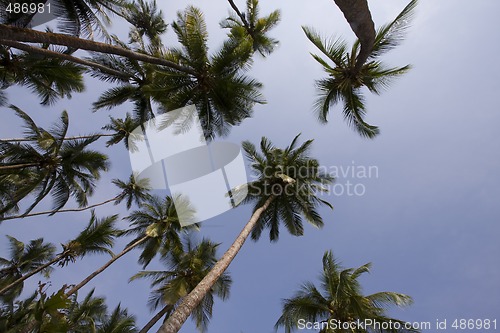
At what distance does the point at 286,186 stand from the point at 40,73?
12121mm

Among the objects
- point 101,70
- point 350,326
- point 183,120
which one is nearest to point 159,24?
point 101,70

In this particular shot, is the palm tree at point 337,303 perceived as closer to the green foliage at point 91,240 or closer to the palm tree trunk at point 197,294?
the palm tree trunk at point 197,294

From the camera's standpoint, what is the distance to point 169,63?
1145 centimetres

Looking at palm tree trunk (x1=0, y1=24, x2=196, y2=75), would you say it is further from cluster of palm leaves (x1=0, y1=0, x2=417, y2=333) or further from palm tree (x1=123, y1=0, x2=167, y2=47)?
palm tree (x1=123, y1=0, x2=167, y2=47)

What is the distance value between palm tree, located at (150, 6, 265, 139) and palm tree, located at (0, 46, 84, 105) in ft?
13.2

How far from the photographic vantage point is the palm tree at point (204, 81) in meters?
11.9

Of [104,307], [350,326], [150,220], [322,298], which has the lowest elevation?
[104,307]

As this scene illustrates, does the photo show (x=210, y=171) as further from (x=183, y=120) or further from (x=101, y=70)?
(x=101, y=70)

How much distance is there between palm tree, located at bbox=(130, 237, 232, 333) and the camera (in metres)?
14.9

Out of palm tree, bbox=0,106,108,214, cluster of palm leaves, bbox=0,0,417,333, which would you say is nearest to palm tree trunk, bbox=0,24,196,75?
cluster of palm leaves, bbox=0,0,417,333

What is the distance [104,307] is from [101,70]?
49.1 feet

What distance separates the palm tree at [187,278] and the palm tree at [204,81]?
A: 6.98m

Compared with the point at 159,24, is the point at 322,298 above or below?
below

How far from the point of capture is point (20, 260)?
20.1 m
